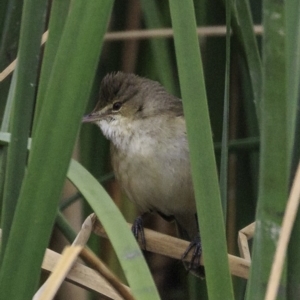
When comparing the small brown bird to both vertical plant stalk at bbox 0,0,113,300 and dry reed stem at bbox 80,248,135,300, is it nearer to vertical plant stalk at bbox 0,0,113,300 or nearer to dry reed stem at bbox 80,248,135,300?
dry reed stem at bbox 80,248,135,300

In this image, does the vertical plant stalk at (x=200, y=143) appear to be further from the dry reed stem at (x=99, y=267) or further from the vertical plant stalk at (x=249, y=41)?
the vertical plant stalk at (x=249, y=41)

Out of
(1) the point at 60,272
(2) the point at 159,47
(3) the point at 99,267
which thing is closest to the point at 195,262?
(2) the point at 159,47

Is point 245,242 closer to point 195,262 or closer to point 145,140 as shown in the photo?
point 195,262

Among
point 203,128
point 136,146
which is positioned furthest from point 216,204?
point 136,146

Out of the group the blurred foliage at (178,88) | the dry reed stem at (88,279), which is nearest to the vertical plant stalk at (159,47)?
the blurred foliage at (178,88)

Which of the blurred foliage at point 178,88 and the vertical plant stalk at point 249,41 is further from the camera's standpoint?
the blurred foliage at point 178,88

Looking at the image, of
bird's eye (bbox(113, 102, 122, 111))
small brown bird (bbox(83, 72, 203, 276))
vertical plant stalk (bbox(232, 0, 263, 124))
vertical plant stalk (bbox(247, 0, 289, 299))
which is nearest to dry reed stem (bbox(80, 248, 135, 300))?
vertical plant stalk (bbox(247, 0, 289, 299))

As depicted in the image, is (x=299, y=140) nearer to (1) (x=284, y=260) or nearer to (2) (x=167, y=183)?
(1) (x=284, y=260)
